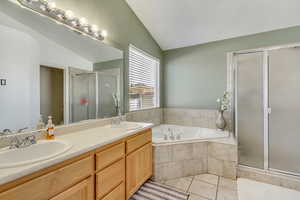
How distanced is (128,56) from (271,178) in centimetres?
294

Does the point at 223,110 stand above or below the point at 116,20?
below

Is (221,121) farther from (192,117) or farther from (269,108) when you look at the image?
(269,108)

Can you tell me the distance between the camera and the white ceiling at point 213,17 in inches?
81.4

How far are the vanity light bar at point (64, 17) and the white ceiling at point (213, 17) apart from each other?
40.4 inches

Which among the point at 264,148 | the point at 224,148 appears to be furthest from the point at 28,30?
the point at 264,148

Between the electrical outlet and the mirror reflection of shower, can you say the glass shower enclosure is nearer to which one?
the mirror reflection of shower

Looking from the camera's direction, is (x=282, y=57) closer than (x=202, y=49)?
Yes

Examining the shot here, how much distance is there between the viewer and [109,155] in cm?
125

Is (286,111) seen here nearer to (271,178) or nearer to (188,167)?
(271,178)

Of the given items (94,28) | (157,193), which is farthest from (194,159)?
(94,28)

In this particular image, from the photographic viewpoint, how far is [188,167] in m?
2.15

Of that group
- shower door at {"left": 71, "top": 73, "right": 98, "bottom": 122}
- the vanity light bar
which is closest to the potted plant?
shower door at {"left": 71, "top": 73, "right": 98, "bottom": 122}

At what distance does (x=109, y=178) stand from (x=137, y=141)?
Result: 51cm

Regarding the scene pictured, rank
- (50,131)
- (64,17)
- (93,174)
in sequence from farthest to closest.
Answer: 1. (64,17)
2. (50,131)
3. (93,174)
